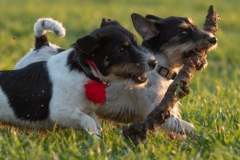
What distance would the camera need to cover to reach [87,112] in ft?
18.2

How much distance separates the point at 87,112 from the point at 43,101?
39 centimetres

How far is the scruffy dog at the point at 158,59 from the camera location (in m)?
5.86

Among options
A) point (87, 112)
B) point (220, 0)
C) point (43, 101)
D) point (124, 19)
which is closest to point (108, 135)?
point (87, 112)

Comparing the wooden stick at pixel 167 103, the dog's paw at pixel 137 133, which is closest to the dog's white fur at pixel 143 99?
the wooden stick at pixel 167 103

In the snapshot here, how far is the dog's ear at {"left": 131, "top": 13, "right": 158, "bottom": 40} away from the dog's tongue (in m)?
0.82

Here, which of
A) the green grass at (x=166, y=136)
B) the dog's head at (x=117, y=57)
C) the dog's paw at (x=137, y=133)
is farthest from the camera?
the dog's head at (x=117, y=57)

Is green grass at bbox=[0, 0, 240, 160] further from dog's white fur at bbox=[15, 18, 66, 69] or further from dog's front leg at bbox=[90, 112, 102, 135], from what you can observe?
dog's white fur at bbox=[15, 18, 66, 69]

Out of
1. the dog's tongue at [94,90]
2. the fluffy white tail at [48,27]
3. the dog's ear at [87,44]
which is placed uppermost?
the dog's ear at [87,44]

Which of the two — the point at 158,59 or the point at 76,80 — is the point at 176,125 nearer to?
the point at 158,59

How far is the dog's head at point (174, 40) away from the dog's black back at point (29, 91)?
1.06 m

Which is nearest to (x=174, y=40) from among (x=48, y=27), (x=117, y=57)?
(x=117, y=57)

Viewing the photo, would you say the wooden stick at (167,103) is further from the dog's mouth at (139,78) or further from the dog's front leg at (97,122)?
the dog's front leg at (97,122)

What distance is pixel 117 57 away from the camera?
17.2ft

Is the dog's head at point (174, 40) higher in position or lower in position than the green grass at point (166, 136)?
higher
